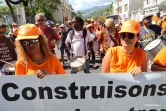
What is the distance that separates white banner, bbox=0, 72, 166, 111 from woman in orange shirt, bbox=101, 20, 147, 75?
0.15 meters

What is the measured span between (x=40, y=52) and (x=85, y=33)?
2439mm

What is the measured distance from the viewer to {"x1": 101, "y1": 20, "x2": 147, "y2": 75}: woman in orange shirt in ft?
7.43

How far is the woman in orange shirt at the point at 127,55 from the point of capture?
7.43 feet

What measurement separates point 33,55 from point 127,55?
105cm

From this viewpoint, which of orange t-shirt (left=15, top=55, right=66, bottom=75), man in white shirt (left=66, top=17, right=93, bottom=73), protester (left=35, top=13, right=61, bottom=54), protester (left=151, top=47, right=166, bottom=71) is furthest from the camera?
man in white shirt (left=66, top=17, right=93, bottom=73)

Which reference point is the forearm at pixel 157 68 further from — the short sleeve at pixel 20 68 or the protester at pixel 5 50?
the protester at pixel 5 50

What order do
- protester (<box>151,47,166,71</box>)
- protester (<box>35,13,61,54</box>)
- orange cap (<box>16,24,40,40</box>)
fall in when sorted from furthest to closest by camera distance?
protester (<box>35,13,61,54</box>) → protester (<box>151,47,166,71</box>) → orange cap (<box>16,24,40,40</box>)

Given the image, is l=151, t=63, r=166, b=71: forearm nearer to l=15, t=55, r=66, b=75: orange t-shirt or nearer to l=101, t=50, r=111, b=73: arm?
l=101, t=50, r=111, b=73: arm

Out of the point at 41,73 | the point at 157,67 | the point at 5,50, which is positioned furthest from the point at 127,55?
the point at 5,50

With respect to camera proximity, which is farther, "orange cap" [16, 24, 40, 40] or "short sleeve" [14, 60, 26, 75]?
"short sleeve" [14, 60, 26, 75]

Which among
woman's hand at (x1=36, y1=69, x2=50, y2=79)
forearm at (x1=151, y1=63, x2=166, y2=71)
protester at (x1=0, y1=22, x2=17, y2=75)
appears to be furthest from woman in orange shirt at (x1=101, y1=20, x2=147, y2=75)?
protester at (x1=0, y1=22, x2=17, y2=75)

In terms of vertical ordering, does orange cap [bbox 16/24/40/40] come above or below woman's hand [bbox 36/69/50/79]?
above

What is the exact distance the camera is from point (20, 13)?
15023mm

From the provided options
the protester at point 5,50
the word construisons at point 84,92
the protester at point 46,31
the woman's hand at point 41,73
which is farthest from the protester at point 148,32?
the woman's hand at point 41,73
